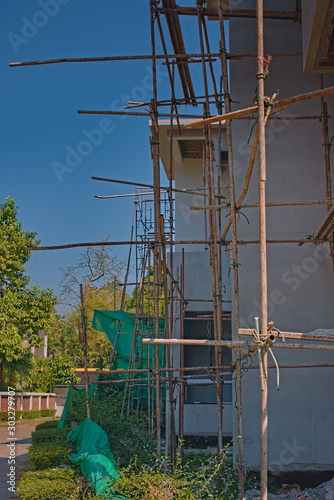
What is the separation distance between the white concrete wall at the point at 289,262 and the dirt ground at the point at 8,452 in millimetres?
3698

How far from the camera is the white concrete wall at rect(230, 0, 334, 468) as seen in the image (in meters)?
6.84

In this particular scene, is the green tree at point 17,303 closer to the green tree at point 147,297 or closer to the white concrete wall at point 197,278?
the green tree at point 147,297

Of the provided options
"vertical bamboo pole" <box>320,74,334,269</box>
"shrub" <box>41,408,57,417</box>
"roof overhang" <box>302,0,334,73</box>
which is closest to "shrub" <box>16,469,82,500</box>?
"vertical bamboo pole" <box>320,74,334,269</box>

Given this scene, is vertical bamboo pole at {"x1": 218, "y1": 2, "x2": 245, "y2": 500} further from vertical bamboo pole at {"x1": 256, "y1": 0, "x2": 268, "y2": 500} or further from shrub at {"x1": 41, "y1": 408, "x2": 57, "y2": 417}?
shrub at {"x1": 41, "y1": 408, "x2": 57, "y2": 417}

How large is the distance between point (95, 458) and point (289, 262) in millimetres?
3367

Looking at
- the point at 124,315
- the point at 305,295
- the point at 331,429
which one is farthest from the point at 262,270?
Answer: the point at 124,315

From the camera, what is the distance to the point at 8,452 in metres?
12.2

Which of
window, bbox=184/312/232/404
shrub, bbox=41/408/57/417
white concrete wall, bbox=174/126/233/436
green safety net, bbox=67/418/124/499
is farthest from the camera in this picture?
shrub, bbox=41/408/57/417

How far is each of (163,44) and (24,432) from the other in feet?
43.5

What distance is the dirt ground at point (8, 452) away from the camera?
815 cm

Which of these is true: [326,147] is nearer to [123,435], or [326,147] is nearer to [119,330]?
[123,435]

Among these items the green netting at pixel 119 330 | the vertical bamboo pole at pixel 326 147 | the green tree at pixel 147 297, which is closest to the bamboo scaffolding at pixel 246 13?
the vertical bamboo pole at pixel 326 147

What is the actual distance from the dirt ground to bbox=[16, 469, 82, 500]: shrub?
123 centimetres

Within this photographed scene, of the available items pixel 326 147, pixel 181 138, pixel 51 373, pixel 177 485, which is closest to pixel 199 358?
pixel 181 138
